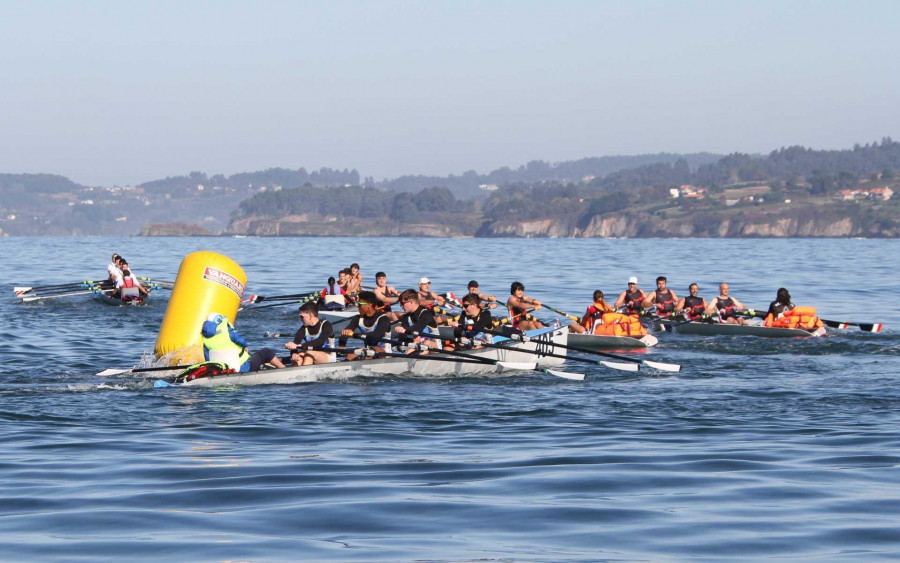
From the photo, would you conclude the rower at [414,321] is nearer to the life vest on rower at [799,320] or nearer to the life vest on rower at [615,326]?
the life vest on rower at [615,326]

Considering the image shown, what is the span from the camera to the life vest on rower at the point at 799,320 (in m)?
29.9

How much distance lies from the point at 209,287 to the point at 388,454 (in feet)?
28.9

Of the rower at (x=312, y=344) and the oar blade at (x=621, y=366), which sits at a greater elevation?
the rower at (x=312, y=344)

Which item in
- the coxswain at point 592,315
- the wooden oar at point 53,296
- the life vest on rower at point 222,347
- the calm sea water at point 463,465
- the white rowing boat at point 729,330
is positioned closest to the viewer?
the calm sea water at point 463,465

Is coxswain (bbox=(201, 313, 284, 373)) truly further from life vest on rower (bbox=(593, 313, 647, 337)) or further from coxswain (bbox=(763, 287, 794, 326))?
coxswain (bbox=(763, 287, 794, 326))

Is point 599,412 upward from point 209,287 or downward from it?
downward

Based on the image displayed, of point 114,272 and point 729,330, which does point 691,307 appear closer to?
point 729,330

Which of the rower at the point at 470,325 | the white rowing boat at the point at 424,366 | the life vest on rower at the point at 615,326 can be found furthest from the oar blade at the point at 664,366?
the life vest on rower at the point at 615,326

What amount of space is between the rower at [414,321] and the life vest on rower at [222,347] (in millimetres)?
3535

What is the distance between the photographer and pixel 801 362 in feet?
81.6

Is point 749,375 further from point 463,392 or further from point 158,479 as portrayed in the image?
point 158,479

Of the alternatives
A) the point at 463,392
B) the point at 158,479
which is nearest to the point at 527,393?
the point at 463,392

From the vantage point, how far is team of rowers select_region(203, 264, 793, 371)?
20078mm

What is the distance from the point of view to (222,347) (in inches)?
762
